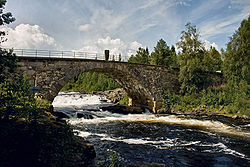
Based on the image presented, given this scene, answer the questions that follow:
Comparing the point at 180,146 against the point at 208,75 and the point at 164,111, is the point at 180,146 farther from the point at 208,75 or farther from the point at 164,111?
the point at 208,75

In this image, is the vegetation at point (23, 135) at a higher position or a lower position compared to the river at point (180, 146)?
higher

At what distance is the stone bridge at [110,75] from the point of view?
1590 cm

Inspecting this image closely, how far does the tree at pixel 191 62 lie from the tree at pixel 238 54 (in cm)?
328

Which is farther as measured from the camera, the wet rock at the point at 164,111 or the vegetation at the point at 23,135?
the wet rock at the point at 164,111

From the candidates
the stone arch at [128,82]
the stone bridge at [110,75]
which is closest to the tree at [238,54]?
the stone bridge at [110,75]

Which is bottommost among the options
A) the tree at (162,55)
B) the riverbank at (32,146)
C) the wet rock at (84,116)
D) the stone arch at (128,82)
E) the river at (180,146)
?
the river at (180,146)

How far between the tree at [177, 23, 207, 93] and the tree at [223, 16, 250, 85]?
10.8ft

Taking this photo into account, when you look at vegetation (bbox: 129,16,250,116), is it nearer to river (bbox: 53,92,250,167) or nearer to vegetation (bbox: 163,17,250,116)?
vegetation (bbox: 163,17,250,116)

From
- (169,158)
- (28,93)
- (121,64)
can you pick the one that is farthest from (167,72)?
(28,93)

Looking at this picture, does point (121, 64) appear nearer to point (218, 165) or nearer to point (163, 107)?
point (163, 107)

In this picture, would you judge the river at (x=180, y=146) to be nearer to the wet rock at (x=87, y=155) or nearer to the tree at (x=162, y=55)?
the wet rock at (x=87, y=155)

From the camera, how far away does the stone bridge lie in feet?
52.2

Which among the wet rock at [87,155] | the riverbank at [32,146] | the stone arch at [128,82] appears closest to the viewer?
the riverbank at [32,146]

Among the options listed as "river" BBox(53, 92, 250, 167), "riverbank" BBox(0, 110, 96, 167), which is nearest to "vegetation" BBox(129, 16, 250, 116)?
"river" BBox(53, 92, 250, 167)
